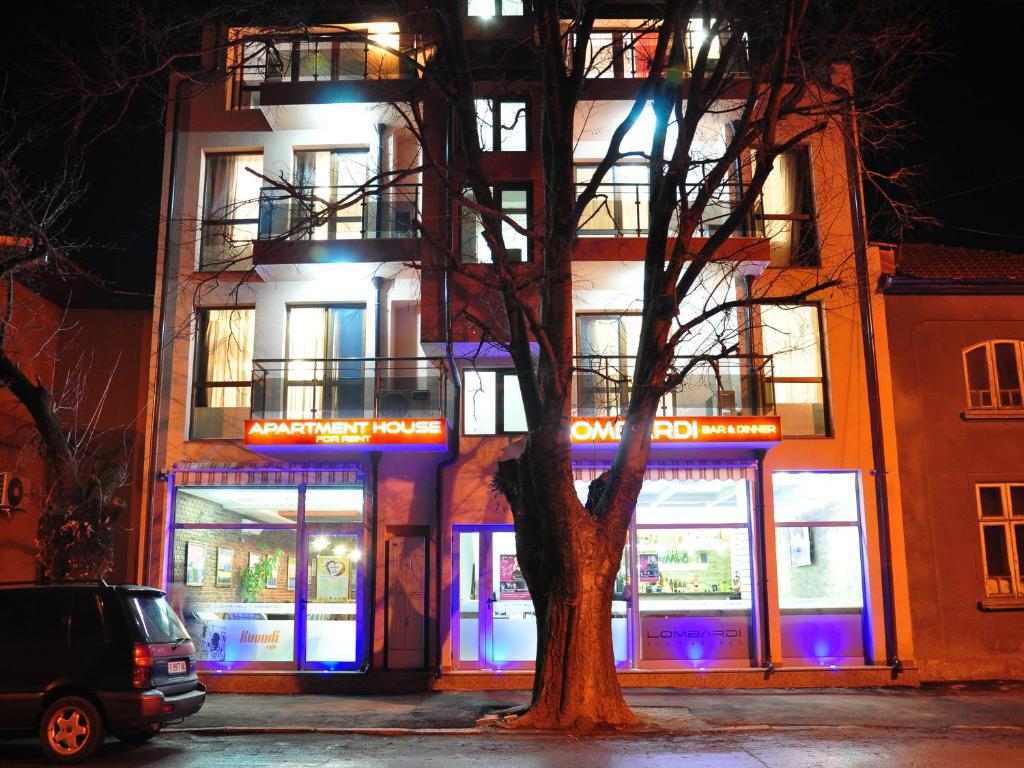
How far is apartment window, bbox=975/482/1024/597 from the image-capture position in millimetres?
15922

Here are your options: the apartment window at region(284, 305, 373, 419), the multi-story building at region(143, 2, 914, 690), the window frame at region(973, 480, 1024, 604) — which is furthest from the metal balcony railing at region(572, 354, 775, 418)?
the window frame at region(973, 480, 1024, 604)

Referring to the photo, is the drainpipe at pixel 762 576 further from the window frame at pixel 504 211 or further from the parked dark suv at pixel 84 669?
the parked dark suv at pixel 84 669

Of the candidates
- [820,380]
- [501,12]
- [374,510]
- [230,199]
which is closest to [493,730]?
[374,510]

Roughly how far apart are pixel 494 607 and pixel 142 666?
7.25 metres

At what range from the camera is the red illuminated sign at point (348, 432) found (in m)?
15.2

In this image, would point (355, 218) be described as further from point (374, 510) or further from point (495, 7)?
point (374, 510)

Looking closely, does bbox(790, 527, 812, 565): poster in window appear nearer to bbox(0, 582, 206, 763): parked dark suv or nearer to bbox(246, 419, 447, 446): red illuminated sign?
bbox(246, 419, 447, 446): red illuminated sign

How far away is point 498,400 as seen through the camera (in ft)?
55.5

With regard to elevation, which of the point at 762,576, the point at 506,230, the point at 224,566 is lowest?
the point at 762,576

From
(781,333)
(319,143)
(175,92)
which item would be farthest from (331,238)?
(781,333)

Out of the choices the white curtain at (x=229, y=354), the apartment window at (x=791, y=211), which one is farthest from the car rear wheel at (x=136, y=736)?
the apartment window at (x=791, y=211)

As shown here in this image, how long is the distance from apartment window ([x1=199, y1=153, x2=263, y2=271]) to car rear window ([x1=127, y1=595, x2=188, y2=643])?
318 inches

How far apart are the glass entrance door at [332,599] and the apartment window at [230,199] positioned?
5408 millimetres

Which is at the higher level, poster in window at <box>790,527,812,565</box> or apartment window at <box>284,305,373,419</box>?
apartment window at <box>284,305,373,419</box>
